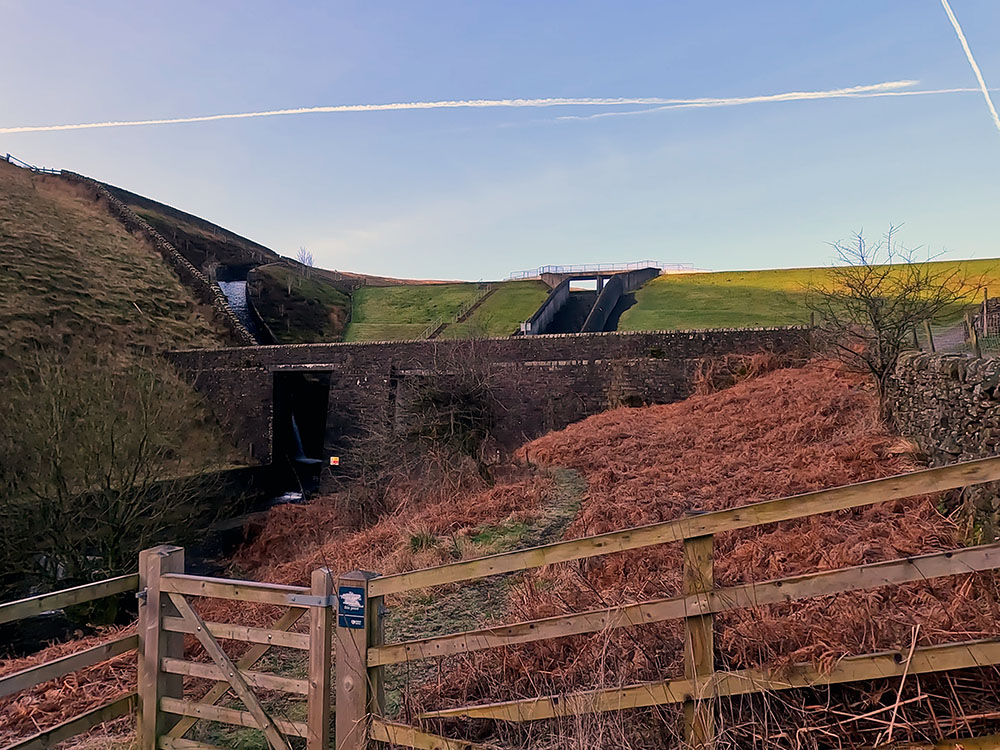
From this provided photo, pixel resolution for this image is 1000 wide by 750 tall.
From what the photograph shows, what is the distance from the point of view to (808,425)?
370 inches

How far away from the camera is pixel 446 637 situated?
3.19 metres

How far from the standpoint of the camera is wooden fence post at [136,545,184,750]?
3.77m

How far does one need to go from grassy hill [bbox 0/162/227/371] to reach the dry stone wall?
514 millimetres

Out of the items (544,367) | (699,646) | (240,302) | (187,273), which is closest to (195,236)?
(240,302)

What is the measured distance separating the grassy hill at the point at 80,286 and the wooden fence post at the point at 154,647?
20.3 metres

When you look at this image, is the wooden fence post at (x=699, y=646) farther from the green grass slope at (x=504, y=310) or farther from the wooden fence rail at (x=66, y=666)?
the green grass slope at (x=504, y=310)

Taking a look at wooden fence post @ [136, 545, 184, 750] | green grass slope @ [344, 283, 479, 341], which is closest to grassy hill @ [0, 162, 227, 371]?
green grass slope @ [344, 283, 479, 341]

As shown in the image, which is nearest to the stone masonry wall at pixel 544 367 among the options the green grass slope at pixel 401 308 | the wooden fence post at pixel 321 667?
the green grass slope at pixel 401 308

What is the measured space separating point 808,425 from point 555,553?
7.65 metres

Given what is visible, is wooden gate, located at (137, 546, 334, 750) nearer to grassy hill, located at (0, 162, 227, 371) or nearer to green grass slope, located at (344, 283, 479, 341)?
grassy hill, located at (0, 162, 227, 371)

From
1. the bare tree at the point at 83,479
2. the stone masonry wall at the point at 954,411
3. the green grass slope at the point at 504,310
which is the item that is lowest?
the bare tree at the point at 83,479

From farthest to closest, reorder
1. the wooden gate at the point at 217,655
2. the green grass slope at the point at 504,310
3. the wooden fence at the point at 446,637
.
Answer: the green grass slope at the point at 504,310 < the wooden gate at the point at 217,655 < the wooden fence at the point at 446,637

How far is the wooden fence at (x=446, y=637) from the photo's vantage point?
244 cm

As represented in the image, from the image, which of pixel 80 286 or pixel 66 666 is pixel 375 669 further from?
pixel 80 286
